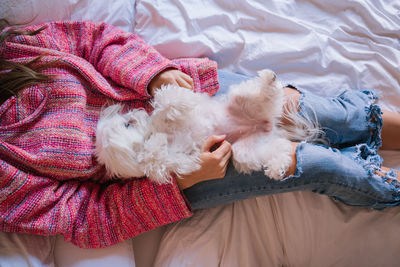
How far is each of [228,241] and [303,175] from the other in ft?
1.43

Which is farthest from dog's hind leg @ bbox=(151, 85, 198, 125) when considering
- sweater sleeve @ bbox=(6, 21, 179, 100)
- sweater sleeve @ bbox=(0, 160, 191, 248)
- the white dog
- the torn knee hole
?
the torn knee hole

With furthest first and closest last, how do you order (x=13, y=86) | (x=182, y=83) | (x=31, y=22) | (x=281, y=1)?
(x=281, y=1), (x=31, y=22), (x=182, y=83), (x=13, y=86)

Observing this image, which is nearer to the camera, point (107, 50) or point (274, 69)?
point (107, 50)

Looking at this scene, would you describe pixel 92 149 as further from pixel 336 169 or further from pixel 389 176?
pixel 389 176

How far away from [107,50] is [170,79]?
12.1 inches

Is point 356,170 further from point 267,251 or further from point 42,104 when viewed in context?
point 42,104

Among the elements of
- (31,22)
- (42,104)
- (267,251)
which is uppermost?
(31,22)

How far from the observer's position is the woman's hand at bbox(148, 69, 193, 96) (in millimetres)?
1077

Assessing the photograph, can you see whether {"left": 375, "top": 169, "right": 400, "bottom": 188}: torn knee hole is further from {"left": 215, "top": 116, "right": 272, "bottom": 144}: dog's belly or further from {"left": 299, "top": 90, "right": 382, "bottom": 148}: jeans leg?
{"left": 215, "top": 116, "right": 272, "bottom": 144}: dog's belly

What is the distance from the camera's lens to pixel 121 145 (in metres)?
0.94

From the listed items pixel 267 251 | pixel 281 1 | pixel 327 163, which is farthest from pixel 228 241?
pixel 281 1

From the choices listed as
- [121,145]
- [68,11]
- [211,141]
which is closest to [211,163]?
[211,141]

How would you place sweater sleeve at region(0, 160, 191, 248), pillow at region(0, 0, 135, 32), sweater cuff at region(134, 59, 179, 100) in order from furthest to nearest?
pillow at region(0, 0, 135, 32), sweater cuff at region(134, 59, 179, 100), sweater sleeve at region(0, 160, 191, 248)

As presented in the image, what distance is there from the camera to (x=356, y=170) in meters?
1.00
